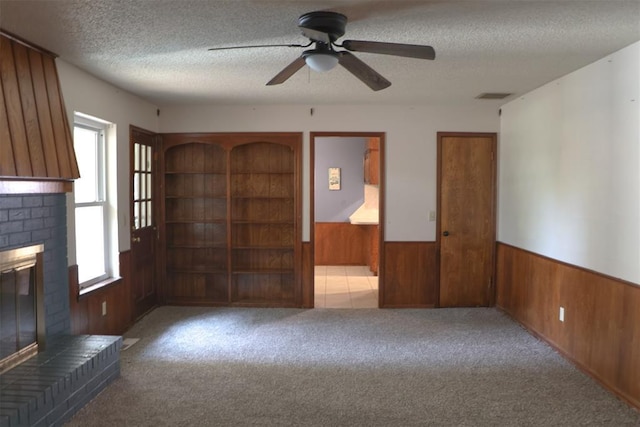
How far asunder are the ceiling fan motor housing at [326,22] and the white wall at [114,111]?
2.10 metres

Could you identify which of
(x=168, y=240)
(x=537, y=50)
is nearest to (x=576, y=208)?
(x=537, y=50)

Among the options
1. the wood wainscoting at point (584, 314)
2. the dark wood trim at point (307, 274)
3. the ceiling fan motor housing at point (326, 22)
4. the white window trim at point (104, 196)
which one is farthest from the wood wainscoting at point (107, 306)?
the wood wainscoting at point (584, 314)

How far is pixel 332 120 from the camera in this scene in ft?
17.2

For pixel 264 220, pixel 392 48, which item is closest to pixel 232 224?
pixel 264 220

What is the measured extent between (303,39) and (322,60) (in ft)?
1.97

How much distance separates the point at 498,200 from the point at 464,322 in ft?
4.92

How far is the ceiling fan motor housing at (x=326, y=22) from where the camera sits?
240cm

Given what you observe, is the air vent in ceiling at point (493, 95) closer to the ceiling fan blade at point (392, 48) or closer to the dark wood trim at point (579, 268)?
the dark wood trim at point (579, 268)

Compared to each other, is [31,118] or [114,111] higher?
[114,111]

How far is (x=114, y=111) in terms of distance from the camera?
13.9 ft

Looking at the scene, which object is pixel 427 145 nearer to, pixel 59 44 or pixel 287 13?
pixel 287 13

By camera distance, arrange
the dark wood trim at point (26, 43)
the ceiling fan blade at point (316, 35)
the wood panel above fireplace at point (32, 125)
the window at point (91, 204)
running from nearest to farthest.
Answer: the ceiling fan blade at point (316, 35)
the wood panel above fireplace at point (32, 125)
the dark wood trim at point (26, 43)
the window at point (91, 204)

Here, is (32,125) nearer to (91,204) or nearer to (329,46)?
(91,204)

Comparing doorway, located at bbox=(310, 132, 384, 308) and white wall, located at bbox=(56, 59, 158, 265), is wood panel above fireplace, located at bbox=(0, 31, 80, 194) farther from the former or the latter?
doorway, located at bbox=(310, 132, 384, 308)
